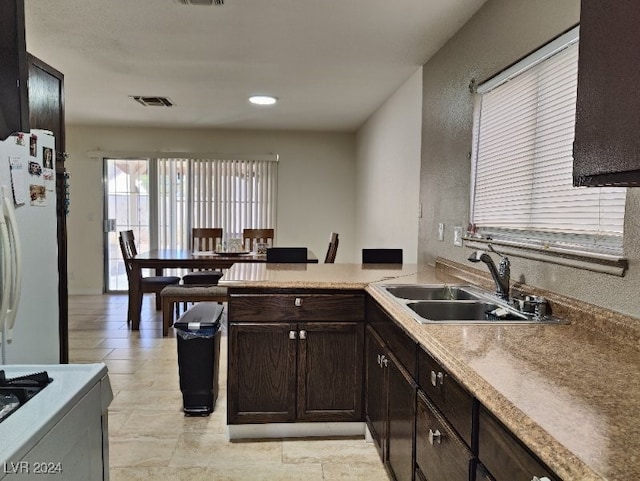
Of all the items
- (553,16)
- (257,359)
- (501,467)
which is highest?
(553,16)

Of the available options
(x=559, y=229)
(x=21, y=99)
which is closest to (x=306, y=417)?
(x=559, y=229)

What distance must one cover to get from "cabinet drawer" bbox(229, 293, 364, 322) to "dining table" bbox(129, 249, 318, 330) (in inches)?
77.6

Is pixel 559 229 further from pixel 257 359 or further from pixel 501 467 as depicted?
pixel 257 359

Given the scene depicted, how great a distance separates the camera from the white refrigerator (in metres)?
2.27

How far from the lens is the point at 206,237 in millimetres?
5797

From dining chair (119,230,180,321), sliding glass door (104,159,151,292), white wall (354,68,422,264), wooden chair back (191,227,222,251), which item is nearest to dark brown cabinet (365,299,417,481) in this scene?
white wall (354,68,422,264)

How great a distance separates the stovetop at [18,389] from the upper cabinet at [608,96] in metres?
1.29

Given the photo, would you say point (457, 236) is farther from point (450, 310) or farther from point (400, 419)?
point (400, 419)

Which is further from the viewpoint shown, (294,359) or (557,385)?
(294,359)

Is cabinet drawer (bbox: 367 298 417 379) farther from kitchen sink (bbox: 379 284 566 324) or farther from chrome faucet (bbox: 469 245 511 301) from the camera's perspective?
chrome faucet (bbox: 469 245 511 301)

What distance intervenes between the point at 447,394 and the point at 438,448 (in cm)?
20

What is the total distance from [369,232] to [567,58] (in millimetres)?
3855

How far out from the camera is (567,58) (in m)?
1.89

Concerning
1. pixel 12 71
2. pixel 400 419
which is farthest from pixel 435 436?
pixel 12 71
